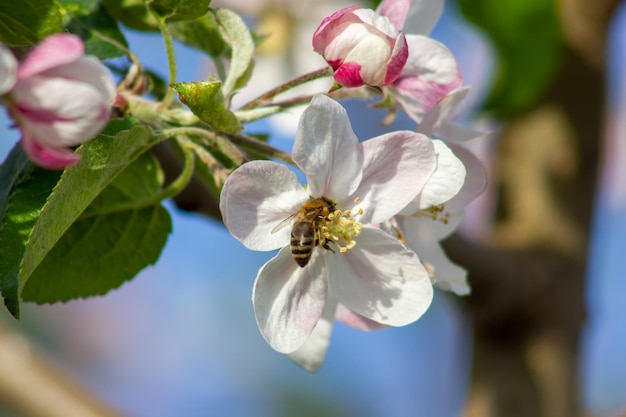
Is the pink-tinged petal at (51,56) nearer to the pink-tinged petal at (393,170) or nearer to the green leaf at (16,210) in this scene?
the green leaf at (16,210)

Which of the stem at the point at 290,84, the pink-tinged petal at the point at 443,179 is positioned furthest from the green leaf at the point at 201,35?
the pink-tinged petal at the point at 443,179

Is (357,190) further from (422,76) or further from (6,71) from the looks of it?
(6,71)

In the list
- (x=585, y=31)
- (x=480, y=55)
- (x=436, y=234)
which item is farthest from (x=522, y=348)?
(x=480, y=55)

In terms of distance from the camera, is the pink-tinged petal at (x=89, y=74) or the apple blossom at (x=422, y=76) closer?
the pink-tinged petal at (x=89, y=74)

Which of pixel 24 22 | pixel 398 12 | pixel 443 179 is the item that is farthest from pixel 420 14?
pixel 24 22

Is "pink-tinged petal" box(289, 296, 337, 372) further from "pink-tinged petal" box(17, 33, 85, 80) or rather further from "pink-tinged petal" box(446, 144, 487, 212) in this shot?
"pink-tinged petal" box(17, 33, 85, 80)

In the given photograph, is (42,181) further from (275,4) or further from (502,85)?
(275,4)
